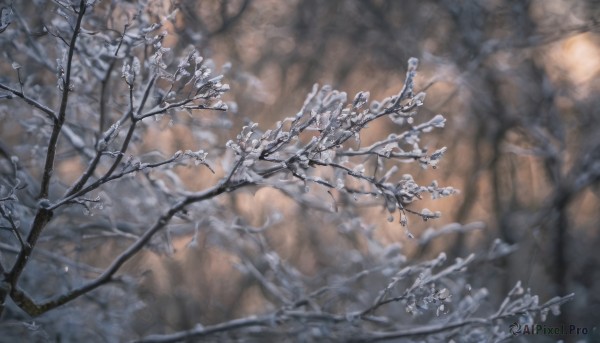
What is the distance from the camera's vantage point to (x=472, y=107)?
8.80 metres

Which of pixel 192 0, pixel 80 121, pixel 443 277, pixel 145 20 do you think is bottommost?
pixel 443 277

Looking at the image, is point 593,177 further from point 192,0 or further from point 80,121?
point 80,121

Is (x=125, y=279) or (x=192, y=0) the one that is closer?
(x=125, y=279)

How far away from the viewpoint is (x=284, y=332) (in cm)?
506

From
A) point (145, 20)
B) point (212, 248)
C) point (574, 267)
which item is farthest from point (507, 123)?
point (145, 20)

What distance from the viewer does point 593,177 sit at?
754 cm

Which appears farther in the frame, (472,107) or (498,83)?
(472,107)

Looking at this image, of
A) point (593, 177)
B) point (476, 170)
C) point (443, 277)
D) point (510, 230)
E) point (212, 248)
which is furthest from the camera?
point (476, 170)

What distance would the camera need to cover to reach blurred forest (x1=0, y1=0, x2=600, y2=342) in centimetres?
780

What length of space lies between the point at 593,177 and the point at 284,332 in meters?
4.42

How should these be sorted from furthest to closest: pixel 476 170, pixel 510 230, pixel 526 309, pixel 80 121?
pixel 476 170
pixel 510 230
pixel 80 121
pixel 526 309

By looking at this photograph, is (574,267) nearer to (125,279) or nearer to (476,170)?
(476,170)

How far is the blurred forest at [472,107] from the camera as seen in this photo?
7797 mm

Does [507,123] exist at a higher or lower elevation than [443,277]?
higher
